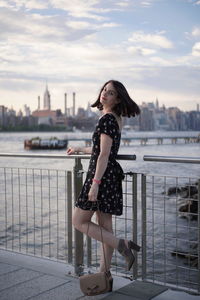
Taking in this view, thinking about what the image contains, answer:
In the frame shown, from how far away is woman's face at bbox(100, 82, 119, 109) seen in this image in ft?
10.7

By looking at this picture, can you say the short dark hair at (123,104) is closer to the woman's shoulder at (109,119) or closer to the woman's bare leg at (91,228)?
the woman's shoulder at (109,119)

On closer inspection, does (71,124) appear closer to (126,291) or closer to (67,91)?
(67,91)

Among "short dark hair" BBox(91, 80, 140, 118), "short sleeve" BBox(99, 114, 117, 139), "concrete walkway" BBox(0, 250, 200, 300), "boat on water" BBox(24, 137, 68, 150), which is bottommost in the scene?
"boat on water" BBox(24, 137, 68, 150)

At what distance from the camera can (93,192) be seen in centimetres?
312

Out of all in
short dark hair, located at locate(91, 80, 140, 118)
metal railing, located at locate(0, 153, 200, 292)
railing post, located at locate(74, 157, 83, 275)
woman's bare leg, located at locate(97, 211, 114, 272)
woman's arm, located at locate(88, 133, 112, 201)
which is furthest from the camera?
railing post, located at locate(74, 157, 83, 275)

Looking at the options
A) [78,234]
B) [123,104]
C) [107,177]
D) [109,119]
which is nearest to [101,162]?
[107,177]

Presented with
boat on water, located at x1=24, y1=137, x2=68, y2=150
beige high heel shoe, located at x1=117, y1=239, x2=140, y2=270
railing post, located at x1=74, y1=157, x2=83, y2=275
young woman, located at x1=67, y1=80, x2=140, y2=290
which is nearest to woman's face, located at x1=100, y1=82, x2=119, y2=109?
young woman, located at x1=67, y1=80, x2=140, y2=290

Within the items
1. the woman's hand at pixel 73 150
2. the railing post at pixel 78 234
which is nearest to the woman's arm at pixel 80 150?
the woman's hand at pixel 73 150

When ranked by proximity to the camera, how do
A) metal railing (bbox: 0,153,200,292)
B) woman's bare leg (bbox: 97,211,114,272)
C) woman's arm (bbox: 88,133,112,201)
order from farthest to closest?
metal railing (bbox: 0,153,200,292) < woman's bare leg (bbox: 97,211,114,272) < woman's arm (bbox: 88,133,112,201)

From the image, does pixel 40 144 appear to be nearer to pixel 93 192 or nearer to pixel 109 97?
pixel 109 97

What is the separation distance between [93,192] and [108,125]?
48cm

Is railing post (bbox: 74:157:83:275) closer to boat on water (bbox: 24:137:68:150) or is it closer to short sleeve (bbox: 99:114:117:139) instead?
short sleeve (bbox: 99:114:117:139)

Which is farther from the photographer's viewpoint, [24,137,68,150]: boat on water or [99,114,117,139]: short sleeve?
[24,137,68,150]: boat on water

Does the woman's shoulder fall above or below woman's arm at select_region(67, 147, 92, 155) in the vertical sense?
above
